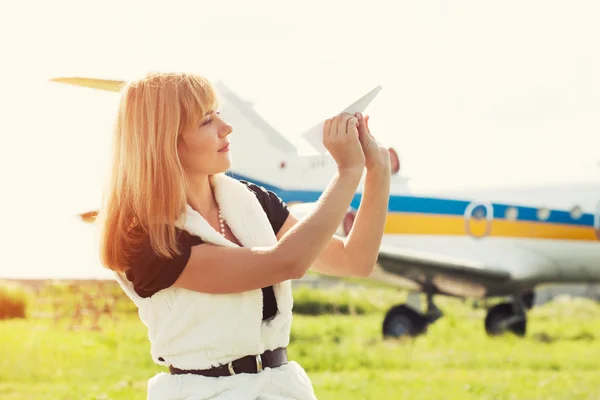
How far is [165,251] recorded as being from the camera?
136 cm

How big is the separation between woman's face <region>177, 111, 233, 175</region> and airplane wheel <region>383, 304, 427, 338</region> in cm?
881

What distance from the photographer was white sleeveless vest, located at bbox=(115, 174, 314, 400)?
140 cm

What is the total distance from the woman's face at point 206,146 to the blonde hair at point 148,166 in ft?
0.06

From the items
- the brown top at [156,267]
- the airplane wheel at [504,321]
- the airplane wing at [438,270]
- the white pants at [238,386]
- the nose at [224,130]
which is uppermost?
the nose at [224,130]

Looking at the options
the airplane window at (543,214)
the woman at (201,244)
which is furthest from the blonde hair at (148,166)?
the airplane window at (543,214)

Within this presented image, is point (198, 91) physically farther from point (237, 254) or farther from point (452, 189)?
point (452, 189)

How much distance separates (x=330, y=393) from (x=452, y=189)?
5.79m

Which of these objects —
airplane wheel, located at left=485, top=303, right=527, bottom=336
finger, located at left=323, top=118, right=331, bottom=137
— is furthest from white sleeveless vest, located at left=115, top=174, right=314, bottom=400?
airplane wheel, located at left=485, top=303, right=527, bottom=336

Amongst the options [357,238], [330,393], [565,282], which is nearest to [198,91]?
[357,238]

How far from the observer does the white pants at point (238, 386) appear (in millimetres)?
1396

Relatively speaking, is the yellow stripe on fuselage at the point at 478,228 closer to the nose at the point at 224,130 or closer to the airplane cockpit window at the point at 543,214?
the airplane cockpit window at the point at 543,214

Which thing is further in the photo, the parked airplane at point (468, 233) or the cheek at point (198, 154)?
the parked airplane at point (468, 233)

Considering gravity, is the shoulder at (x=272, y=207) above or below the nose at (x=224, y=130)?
below

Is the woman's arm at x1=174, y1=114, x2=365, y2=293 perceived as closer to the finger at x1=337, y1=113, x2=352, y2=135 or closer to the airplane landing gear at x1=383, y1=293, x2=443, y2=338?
the finger at x1=337, y1=113, x2=352, y2=135
